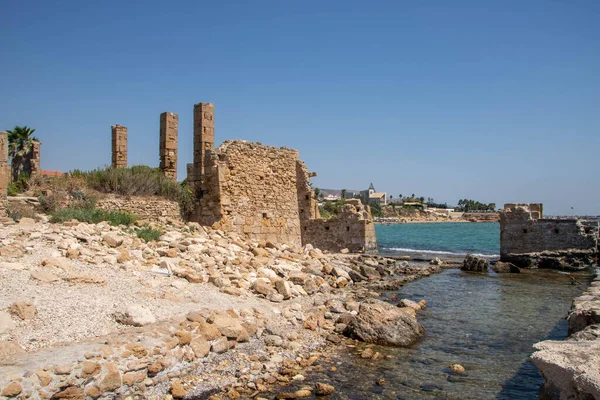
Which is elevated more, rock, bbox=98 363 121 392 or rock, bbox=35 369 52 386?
rock, bbox=35 369 52 386

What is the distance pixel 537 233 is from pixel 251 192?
49.2 ft

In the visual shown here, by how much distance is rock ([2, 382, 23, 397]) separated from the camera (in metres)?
4.20

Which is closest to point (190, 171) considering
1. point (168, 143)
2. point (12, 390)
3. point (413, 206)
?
point (168, 143)

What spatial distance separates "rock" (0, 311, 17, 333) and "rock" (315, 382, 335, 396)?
12.2 feet

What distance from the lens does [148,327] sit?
6.07m

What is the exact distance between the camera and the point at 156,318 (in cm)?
651

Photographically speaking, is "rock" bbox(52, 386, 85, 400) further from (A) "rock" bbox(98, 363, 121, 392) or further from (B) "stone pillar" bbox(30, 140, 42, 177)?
(B) "stone pillar" bbox(30, 140, 42, 177)

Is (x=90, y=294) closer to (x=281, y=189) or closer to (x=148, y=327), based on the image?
(x=148, y=327)

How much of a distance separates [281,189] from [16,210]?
Answer: 7887 millimetres

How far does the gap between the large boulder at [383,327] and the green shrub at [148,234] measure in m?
4.93

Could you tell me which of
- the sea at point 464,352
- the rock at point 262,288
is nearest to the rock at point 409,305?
the sea at point 464,352

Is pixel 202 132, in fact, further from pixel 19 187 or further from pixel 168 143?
pixel 19 187

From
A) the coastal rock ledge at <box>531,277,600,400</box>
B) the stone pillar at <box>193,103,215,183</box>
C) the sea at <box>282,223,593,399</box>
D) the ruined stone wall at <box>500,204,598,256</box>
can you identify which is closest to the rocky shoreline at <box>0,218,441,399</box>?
the sea at <box>282,223,593,399</box>

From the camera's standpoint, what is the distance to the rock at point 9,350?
15.7 ft
